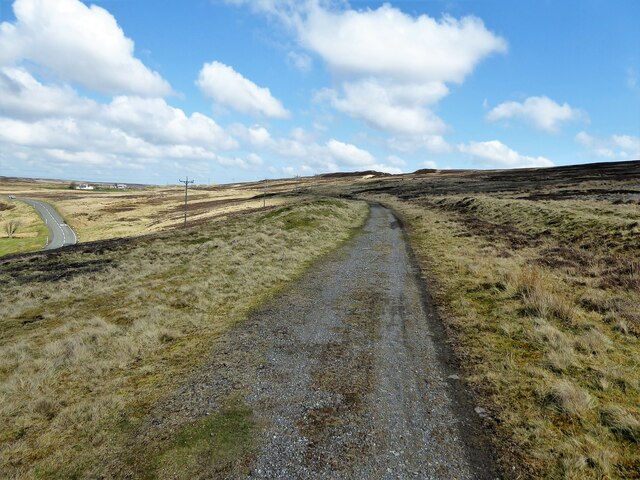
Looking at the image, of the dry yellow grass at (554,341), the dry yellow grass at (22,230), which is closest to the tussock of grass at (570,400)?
the dry yellow grass at (554,341)

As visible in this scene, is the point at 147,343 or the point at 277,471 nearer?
the point at 277,471

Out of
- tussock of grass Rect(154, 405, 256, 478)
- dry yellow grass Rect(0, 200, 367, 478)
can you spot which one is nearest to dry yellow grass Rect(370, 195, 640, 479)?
tussock of grass Rect(154, 405, 256, 478)

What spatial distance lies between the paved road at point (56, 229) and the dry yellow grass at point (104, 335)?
5301 cm

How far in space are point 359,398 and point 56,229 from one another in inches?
4510

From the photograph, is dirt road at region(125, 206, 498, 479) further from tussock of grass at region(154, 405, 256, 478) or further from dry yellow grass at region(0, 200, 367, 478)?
dry yellow grass at region(0, 200, 367, 478)

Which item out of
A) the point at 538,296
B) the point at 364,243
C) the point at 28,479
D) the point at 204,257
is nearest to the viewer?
the point at 28,479

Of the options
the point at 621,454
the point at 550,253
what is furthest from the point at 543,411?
the point at 550,253

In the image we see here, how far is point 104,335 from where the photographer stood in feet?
37.1

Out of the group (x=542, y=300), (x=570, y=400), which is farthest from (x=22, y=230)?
(x=570, y=400)

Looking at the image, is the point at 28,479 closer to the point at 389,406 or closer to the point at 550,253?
the point at 389,406

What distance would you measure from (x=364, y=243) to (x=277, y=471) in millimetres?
22275

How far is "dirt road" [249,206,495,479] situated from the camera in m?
5.88

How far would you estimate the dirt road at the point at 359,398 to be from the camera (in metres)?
5.88

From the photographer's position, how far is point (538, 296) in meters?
12.5
